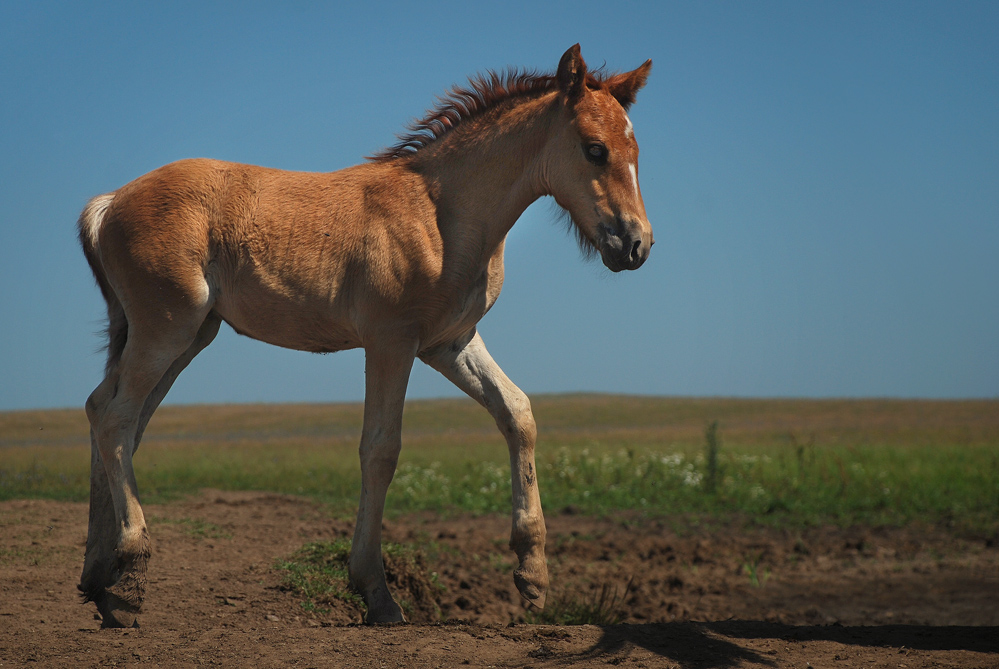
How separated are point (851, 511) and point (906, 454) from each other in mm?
5928

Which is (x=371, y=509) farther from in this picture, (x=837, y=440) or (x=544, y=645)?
(x=837, y=440)

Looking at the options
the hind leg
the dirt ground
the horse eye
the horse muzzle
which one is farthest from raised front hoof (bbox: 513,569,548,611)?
the horse eye

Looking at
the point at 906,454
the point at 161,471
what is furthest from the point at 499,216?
the point at 906,454

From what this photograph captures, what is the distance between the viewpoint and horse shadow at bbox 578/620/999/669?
415 centimetres

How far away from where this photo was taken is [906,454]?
17297mm

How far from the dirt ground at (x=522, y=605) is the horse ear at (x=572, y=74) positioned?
130 inches

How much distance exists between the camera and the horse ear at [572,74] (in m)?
4.80

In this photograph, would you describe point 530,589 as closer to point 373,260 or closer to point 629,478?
point 373,260

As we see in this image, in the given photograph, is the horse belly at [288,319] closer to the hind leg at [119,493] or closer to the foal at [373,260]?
the foal at [373,260]

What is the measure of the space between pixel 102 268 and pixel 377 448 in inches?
101

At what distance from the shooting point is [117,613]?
4941mm

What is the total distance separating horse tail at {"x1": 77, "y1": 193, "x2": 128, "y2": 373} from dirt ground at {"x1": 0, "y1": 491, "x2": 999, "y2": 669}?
1953 mm

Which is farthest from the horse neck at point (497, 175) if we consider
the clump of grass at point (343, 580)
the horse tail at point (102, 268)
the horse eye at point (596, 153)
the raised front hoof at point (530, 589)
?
the clump of grass at point (343, 580)


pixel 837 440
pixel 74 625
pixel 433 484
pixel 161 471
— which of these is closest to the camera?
pixel 74 625
